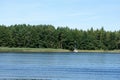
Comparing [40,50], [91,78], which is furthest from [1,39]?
[91,78]

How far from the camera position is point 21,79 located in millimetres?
57312

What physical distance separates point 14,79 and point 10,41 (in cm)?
14316

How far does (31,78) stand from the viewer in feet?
195

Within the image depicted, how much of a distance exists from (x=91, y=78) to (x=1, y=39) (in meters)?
141

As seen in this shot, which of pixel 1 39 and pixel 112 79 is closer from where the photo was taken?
pixel 112 79

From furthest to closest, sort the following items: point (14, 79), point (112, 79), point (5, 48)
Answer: point (5, 48) < point (112, 79) < point (14, 79)

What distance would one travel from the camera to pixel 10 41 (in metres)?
200

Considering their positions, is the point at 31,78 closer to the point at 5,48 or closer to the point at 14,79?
the point at 14,79

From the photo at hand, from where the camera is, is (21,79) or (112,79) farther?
(112,79)

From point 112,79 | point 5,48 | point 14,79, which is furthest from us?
point 5,48

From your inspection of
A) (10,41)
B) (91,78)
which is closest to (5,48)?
(10,41)

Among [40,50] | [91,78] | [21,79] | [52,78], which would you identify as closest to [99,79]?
[91,78]

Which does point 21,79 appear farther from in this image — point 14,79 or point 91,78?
point 91,78

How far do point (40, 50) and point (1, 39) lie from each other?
15.7 m
